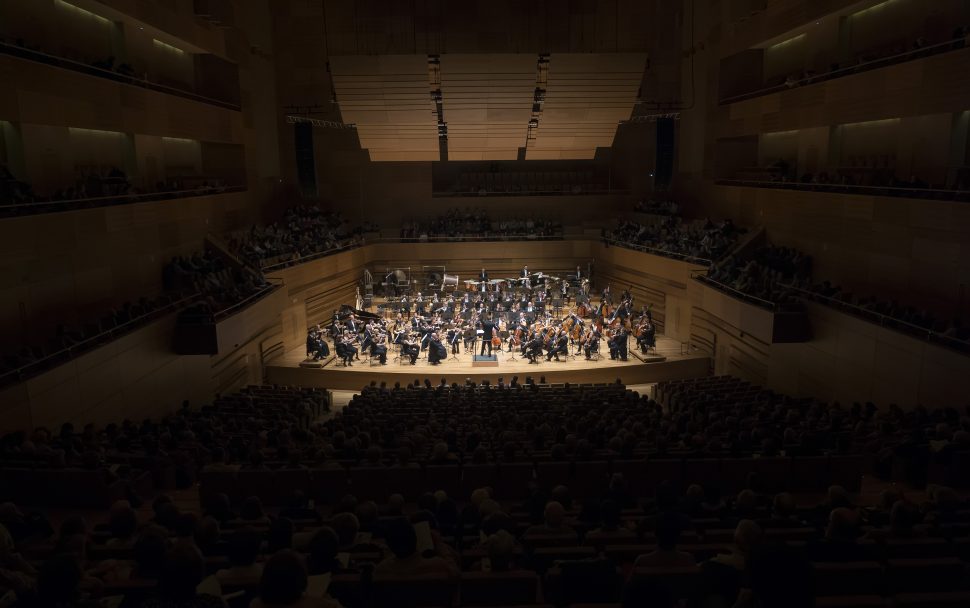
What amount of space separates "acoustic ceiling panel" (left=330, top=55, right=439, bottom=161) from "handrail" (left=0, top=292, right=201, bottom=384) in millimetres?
9714

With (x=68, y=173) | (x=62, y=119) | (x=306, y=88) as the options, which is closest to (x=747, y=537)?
(x=62, y=119)

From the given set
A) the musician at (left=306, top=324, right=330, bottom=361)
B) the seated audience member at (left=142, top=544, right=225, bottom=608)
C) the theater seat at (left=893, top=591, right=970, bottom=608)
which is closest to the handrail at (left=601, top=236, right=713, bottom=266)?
the musician at (left=306, top=324, right=330, bottom=361)

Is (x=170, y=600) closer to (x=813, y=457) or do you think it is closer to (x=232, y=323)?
(x=813, y=457)

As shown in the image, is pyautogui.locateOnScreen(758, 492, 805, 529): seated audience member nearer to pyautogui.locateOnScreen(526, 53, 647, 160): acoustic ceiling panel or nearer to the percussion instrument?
the percussion instrument

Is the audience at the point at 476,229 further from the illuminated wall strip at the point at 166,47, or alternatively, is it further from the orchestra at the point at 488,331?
the illuminated wall strip at the point at 166,47

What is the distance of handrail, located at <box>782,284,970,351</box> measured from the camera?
878 centimetres

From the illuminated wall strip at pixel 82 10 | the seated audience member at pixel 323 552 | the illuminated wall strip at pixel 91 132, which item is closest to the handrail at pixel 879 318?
the seated audience member at pixel 323 552

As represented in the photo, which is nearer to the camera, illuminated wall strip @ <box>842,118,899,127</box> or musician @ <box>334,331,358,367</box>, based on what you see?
illuminated wall strip @ <box>842,118,899,127</box>

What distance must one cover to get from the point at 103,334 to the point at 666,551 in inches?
369

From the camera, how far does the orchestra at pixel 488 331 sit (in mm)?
14797

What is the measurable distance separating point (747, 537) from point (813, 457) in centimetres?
331

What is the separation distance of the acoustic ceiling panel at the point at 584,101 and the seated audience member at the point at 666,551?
18591 mm

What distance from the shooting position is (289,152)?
22641 mm

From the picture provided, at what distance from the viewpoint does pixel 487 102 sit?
20969 mm
